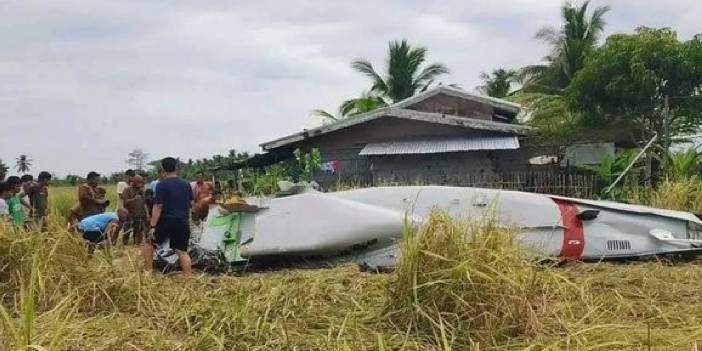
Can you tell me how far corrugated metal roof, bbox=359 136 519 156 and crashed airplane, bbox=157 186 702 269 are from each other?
740 centimetres

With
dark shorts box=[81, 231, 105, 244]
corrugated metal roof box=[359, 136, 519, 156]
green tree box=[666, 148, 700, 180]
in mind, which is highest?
corrugated metal roof box=[359, 136, 519, 156]

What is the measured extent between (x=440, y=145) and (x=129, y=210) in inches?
303

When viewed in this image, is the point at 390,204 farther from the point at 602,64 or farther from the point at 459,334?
the point at 602,64

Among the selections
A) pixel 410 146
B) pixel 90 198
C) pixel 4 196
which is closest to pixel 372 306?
pixel 4 196

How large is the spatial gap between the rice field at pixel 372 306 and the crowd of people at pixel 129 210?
585mm

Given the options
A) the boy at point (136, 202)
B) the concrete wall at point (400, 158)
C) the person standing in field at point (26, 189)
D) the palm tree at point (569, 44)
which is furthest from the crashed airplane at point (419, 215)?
the palm tree at point (569, 44)

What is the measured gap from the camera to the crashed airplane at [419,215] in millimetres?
7348

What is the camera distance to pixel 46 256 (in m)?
5.25

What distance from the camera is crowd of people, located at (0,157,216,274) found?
702 centimetres

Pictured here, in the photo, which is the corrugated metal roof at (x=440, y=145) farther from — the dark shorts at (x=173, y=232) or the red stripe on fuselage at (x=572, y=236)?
the dark shorts at (x=173, y=232)

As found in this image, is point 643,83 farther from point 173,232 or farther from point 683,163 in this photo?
point 173,232

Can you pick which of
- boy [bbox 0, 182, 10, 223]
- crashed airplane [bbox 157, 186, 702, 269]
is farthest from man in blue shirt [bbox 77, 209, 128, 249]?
crashed airplane [bbox 157, 186, 702, 269]

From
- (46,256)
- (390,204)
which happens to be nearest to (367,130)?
(390,204)

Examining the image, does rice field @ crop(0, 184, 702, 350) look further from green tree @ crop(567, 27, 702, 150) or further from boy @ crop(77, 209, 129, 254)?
green tree @ crop(567, 27, 702, 150)
